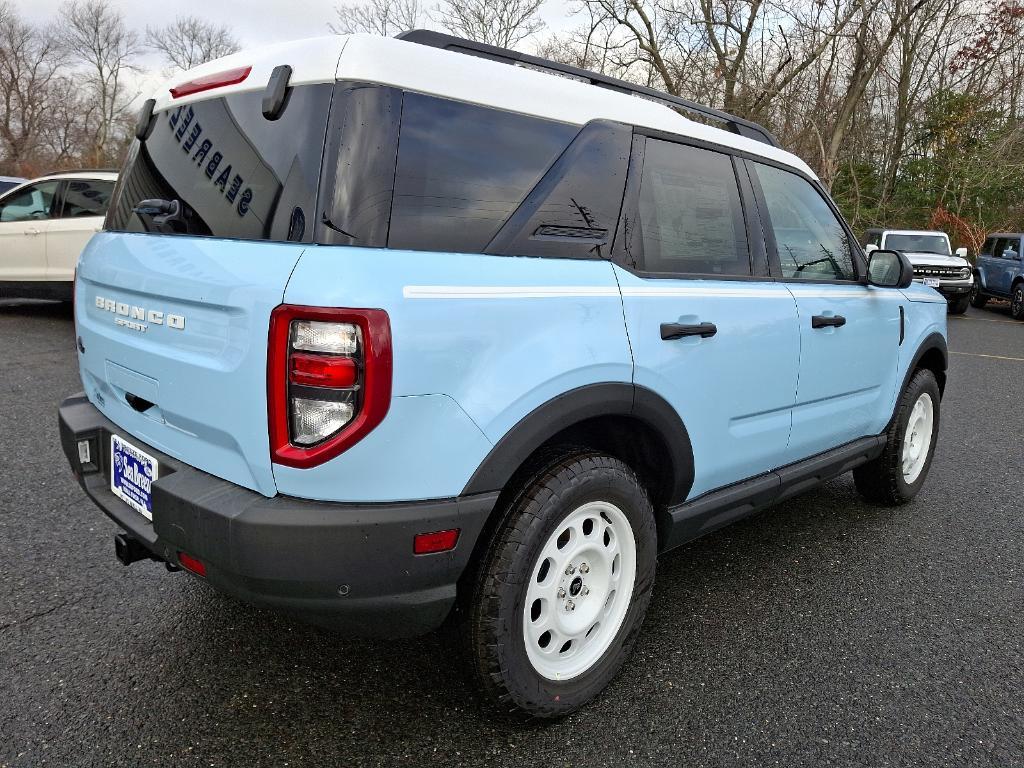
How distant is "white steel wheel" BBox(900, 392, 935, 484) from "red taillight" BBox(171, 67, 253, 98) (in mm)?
3677

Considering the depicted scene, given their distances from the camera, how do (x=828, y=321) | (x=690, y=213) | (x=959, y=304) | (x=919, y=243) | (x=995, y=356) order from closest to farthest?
1. (x=690, y=213)
2. (x=828, y=321)
3. (x=995, y=356)
4. (x=959, y=304)
5. (x=919, y=243)

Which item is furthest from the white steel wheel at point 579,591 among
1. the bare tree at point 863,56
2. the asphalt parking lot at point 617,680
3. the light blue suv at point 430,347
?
the bare tree at point 863,56

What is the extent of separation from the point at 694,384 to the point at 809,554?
1580mm

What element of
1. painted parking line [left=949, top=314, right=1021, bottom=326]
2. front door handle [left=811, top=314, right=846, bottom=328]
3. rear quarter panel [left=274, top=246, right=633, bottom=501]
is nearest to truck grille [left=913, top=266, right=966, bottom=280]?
painted parking line [left=949, top=314, right=1021, bottom=326]

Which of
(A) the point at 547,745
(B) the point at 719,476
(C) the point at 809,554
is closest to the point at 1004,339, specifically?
(C) the point at 809,554

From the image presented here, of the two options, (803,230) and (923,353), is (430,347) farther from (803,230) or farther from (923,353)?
(923,353)

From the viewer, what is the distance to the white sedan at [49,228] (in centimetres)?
877

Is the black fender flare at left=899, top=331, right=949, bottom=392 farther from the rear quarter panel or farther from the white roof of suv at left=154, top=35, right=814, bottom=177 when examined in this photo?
the rear quarter panel

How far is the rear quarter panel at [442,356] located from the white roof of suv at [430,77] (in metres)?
0.45

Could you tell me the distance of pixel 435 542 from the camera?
1.80 m

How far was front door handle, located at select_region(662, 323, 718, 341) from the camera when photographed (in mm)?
2326

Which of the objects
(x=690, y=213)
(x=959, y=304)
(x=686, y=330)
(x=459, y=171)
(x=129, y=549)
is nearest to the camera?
(x=459, y=171)

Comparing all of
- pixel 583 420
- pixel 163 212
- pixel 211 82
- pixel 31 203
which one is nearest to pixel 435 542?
pixel 583 420

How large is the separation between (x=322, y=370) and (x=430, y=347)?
0.82ft
